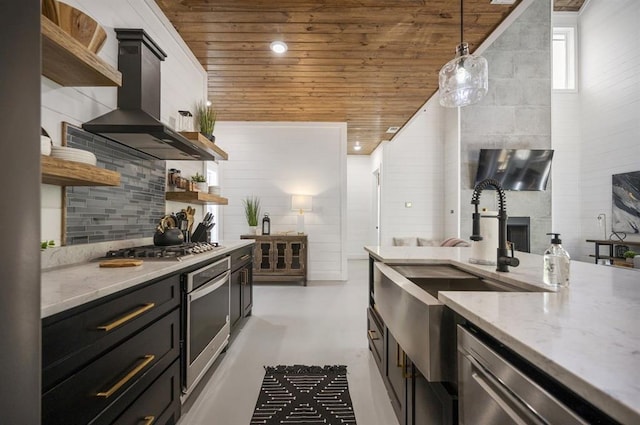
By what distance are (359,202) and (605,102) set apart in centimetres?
578

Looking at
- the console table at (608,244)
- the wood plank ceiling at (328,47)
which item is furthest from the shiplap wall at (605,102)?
the wood plank ceiling at (328,47)

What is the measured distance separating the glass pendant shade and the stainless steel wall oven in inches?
96.4

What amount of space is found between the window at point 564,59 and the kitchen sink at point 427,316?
7.92 m

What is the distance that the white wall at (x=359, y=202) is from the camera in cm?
852

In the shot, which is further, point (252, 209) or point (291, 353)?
point (252, 209)

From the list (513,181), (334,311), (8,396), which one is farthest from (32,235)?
(513,181)

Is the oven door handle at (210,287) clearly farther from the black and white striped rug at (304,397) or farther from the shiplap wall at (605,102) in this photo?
the shiplap wall at (605,102)

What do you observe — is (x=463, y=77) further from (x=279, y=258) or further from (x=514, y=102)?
(x=514, y=102)

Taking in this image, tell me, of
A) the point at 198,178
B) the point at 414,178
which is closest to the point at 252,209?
the point at 198,178

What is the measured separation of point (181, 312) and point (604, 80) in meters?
8.85

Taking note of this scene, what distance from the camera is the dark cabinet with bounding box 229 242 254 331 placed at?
8.89ft

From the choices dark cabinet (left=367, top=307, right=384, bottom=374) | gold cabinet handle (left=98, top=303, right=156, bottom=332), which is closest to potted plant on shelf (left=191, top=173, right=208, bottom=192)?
gold cabinet handle (left=98, top=303, right=156, bottom=332)

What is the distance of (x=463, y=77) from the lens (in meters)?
2.43

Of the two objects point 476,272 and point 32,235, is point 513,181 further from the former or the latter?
point 32,235
